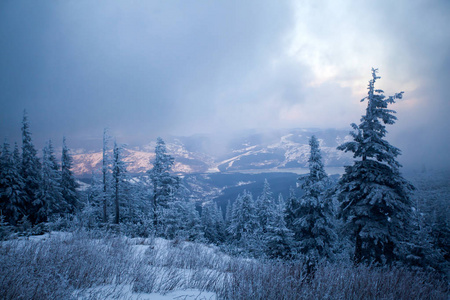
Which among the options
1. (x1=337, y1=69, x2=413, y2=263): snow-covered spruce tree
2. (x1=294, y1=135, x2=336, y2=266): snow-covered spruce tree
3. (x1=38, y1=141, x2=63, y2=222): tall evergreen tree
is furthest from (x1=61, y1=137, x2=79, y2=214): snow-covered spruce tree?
(x1=337, y1=69, x2=413, y2=263): snow-covered spruce tree

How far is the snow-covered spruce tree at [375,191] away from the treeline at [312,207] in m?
0.05

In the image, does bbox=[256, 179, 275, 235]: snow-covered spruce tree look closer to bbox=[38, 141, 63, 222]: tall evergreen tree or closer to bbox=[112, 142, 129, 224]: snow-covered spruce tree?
bbox=[112, 142, 129, 224]: snow-covered spruce tree

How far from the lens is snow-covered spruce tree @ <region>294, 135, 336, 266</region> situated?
15656 mm

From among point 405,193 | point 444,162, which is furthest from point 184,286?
point 444,162

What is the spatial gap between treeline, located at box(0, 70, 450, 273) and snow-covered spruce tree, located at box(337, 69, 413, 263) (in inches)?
1.9

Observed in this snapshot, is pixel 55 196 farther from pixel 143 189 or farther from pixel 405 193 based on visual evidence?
pixel 405 193

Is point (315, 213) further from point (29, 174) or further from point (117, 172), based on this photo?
point (29, 174)

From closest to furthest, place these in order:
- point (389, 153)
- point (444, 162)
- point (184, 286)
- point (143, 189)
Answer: point (184, 286) → point (389, 153) → point (143, 189) → point (444, 162)

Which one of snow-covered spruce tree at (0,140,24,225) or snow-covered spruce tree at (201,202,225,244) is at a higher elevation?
snow-covered spruce tree at (0,140,24,225)

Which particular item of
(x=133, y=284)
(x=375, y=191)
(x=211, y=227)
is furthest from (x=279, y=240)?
(x=211, y=227)

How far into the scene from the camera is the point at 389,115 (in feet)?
37.7

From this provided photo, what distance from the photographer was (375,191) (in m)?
10.4

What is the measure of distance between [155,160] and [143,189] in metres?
14.3

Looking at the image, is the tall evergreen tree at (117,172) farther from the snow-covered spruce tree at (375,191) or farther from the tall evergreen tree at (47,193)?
the snow-covered spruce tree at (375,191)
